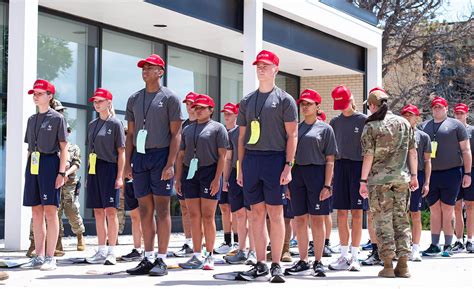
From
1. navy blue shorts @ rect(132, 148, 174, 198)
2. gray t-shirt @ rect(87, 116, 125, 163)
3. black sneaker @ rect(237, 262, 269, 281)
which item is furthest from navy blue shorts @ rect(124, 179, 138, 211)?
black sneaker @ rect(237, 262, 269, 281)

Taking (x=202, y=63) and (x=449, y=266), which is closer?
(x=449, y=266)

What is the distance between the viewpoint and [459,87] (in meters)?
35.6

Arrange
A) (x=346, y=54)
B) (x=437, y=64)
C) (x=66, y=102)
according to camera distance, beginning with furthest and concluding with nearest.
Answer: (x=437, y=64) → (x=346, y=54) → (x=66, y=102)

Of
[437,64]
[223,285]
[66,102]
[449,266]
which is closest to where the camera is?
[223,285]

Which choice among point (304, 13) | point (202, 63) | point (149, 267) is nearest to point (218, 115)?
point (202, 63)

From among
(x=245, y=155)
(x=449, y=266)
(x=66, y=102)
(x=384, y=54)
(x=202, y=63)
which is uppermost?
(x=384, y=54)

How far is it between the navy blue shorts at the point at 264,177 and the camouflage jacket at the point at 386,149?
1.15m

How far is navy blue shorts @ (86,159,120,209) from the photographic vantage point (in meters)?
10.5

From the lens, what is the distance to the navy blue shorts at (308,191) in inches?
369

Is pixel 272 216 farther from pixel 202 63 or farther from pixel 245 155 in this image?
pixel 202 63

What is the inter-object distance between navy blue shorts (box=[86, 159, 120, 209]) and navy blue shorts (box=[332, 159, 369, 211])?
268 cm

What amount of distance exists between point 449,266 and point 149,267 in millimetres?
4079

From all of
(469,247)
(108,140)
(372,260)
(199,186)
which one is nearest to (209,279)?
(199,186)

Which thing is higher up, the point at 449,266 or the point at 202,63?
the point at 202,63
